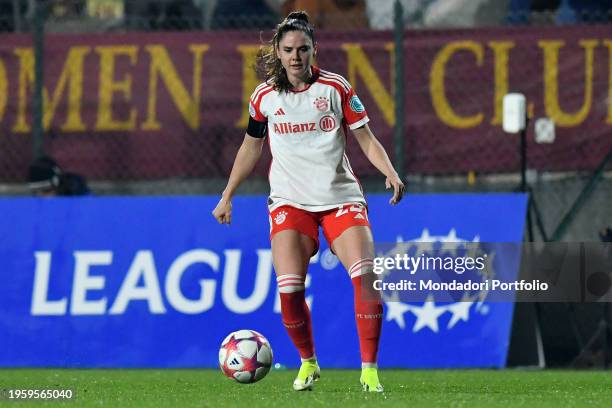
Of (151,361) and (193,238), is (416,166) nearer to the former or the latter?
(193,238)

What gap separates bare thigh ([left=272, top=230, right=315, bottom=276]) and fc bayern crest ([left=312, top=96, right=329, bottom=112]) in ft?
2.28

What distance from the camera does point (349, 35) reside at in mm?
12195

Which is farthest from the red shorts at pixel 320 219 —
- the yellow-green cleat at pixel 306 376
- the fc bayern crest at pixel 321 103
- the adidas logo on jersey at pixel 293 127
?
the yellow-green cleat at pixel 306 376

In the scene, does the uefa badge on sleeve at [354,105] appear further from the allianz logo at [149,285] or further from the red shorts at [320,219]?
the allianz logo at [149,285]

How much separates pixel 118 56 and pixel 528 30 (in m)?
3.52

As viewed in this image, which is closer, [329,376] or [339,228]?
[339,228]

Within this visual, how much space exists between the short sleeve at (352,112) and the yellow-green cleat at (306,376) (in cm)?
135

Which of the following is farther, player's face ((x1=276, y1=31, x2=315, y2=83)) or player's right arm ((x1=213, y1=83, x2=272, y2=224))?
player's right arm ((x1=213, y1=83, x2=272, y2=224))

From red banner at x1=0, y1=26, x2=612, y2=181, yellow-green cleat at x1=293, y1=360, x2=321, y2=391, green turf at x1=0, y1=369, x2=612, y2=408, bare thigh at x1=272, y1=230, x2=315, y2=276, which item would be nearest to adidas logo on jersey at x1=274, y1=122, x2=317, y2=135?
bare thigh at x1=272, y1=230, x2=315, y2=276

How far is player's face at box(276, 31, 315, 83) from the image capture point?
25.1 feet

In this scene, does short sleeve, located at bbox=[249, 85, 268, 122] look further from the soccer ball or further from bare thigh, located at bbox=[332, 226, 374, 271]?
the soccer ball

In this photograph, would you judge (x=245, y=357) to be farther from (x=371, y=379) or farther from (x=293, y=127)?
(x=293, y=127)

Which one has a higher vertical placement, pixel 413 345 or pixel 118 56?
pixel 118 56

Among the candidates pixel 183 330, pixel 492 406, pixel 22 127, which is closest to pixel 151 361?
pixel 183 330
